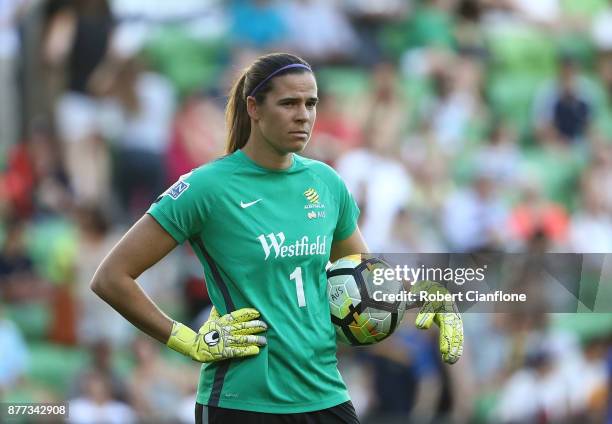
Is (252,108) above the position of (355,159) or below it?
below

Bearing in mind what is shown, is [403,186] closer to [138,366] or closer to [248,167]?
[138,366]

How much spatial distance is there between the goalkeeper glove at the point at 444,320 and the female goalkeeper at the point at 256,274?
4 cm

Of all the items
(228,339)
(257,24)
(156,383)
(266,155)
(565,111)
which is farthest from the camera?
(565,111)

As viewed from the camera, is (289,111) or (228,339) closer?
(228,339)

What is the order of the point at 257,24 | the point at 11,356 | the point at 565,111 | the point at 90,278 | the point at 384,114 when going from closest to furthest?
the point at 11,356, the point at 90,278, the point at 384,114, the point at 257,24, the point at 565,111

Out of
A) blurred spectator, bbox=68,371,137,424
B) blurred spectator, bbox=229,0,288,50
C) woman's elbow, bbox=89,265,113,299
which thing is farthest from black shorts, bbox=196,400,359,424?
blurred spectator, bbox=229,0,288,50

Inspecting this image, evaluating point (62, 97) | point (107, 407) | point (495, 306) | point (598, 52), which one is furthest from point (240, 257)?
point (598, 52)

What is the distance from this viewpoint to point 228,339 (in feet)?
12.6

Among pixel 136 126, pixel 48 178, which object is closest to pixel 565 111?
pixel 136 126

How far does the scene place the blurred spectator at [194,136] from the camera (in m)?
9.45

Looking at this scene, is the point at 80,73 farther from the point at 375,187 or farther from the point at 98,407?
the point at 98,407

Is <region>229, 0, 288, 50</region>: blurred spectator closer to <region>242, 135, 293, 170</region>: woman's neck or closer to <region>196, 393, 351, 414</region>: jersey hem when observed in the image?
<region>242, 135, 293, 170</region>: woman's neck

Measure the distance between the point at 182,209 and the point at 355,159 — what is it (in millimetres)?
5583

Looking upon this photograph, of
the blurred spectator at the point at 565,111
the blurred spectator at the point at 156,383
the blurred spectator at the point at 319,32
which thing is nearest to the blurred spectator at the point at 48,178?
the blurred spectator at the point at 156,383
